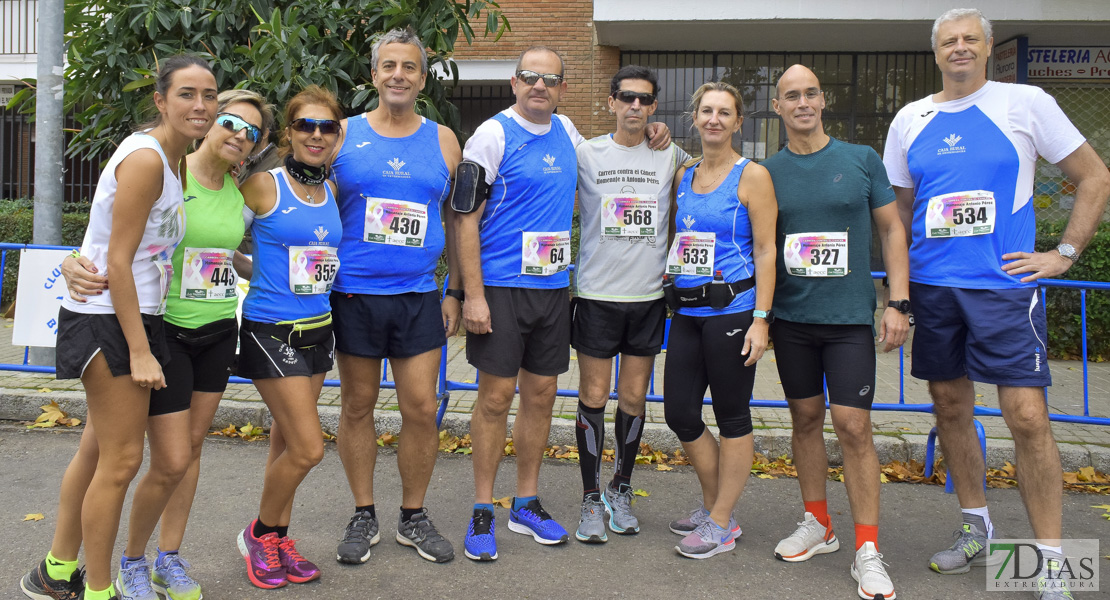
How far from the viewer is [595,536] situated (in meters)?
3.91

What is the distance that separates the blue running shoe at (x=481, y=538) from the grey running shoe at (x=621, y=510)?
0.62 m

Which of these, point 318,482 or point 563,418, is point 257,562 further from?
point 563,418

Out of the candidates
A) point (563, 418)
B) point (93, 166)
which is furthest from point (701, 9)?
point (93, 166)

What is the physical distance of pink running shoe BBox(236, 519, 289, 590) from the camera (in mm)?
3369

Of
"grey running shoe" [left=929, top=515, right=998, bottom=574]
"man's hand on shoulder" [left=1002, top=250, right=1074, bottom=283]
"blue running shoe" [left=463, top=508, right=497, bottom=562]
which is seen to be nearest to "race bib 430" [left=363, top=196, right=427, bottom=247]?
"blue running shoe" [left=463, top=508, right=497, bottom=562]

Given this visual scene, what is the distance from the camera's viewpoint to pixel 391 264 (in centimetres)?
357

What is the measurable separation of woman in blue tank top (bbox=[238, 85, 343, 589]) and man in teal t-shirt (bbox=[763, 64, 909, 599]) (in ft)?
6.44

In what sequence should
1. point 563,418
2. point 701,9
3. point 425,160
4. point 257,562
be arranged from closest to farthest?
1. point 257,562
2. point 425,160
3. point 563,418
4. point 701,9

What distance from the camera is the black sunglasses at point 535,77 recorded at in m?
3.73

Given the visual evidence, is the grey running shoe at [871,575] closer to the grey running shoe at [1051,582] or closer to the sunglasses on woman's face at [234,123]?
the grey running shoe at [1051,582]

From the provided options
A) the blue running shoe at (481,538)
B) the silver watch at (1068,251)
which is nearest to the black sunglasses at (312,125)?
the blue running shoe at (481,538)

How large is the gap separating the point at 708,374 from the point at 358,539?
5.68 feet

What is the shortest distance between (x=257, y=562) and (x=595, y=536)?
1495 mm

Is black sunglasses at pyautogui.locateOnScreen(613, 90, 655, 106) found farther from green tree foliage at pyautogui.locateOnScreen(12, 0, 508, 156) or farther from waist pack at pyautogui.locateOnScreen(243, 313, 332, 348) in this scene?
green tree foliage at pyautogui.locateOnScreen(12, 0, 508, 156)
